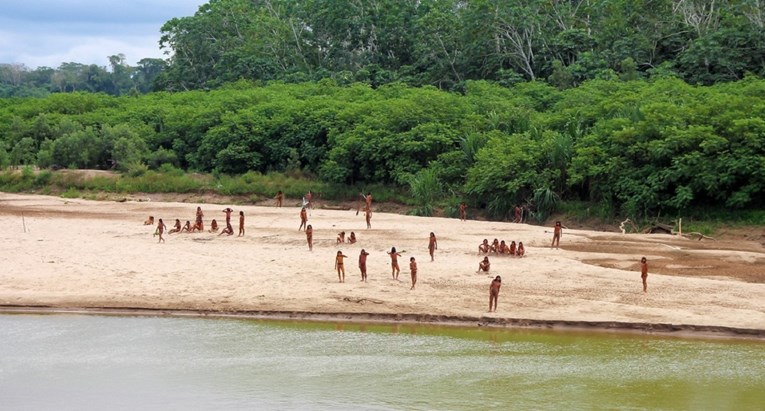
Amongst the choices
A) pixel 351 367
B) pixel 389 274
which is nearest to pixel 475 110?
pixel 389 274

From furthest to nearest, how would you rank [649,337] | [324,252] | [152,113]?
[152,113] < [324,252] < [649,337]

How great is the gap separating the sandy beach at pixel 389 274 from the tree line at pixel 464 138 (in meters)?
3.01

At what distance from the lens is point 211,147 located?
166 feet

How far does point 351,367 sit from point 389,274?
6.39 metres

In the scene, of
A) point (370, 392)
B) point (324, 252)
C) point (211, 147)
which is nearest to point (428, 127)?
point (211, 147)

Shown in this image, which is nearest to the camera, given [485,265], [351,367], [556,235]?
[351,367]

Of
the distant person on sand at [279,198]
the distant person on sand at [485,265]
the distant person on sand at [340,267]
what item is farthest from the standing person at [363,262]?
the distant person on sand at [279,198]

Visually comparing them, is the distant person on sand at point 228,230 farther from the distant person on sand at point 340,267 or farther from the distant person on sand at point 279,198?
the distant person on sand at point 279,198

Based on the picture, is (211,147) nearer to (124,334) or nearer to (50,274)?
(50,274)

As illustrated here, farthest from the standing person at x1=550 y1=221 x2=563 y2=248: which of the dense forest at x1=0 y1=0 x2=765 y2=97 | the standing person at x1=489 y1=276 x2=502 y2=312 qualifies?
the dense forest at x1=0 y1=0 x2=765 y2=97

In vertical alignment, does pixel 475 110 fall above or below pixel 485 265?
above

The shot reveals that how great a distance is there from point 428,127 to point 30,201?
18187 mm

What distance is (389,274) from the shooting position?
2655 cm

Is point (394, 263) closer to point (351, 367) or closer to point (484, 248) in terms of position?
point (484, 248)
